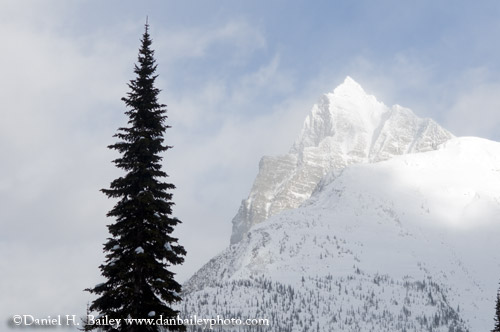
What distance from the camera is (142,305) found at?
93.4ft

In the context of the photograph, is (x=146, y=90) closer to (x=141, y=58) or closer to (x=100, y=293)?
(x=141, y=58)

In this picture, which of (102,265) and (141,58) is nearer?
(102,265)

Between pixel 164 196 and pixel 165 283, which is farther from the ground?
pixel 164 196

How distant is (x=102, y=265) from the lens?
2866 centimetres

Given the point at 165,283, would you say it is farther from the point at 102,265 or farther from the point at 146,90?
the point at 146,90

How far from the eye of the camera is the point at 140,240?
2889cm

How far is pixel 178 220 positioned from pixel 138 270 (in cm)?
297

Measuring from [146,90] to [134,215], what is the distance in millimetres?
6257

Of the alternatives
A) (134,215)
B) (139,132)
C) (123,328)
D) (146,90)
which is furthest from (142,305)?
(146,90)

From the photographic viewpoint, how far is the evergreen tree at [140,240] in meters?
28.4

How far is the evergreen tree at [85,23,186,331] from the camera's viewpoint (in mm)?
28361

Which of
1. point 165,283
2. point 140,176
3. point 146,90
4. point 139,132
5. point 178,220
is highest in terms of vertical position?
point 146,90

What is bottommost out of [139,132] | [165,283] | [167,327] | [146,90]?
[167,327]

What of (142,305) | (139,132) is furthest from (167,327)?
(139,132)
